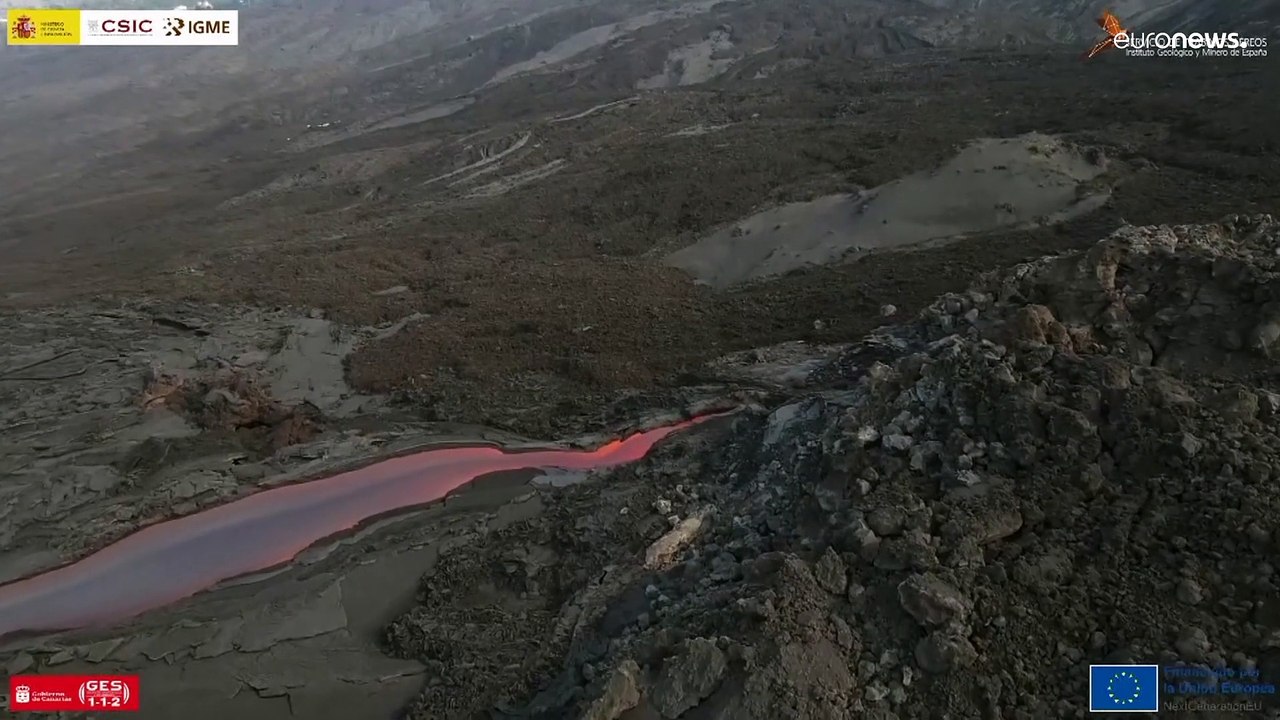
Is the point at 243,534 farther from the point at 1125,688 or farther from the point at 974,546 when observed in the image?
the point at 1125,688

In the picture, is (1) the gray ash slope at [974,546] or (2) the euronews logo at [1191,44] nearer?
(1) the gray ash slope at [974,546]

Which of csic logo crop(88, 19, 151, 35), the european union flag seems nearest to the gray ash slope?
the european union flag

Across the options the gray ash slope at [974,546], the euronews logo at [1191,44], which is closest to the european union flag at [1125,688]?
the gray ash slope at [974,546]

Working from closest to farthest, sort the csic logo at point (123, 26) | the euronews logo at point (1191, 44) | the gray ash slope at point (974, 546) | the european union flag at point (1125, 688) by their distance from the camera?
the european union flag at point (1125, 688)
the gray ash slope at point (974, 546)
the euronews logo at point (1191, 44)
the csic logo at point (123, 26)

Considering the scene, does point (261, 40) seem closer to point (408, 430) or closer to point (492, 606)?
point (408, 430)

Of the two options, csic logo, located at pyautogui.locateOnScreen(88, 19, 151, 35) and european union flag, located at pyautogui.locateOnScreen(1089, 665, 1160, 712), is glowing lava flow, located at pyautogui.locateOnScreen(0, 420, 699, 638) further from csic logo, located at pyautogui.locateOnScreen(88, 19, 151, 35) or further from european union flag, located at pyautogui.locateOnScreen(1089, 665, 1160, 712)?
csic logo, located at pyautogui.locateOnScreen(88, 19, 151, 35)

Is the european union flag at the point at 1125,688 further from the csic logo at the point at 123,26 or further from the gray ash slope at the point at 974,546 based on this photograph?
the csic logo at the point at 123,26

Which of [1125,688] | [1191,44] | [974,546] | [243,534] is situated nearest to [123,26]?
[243,534]
